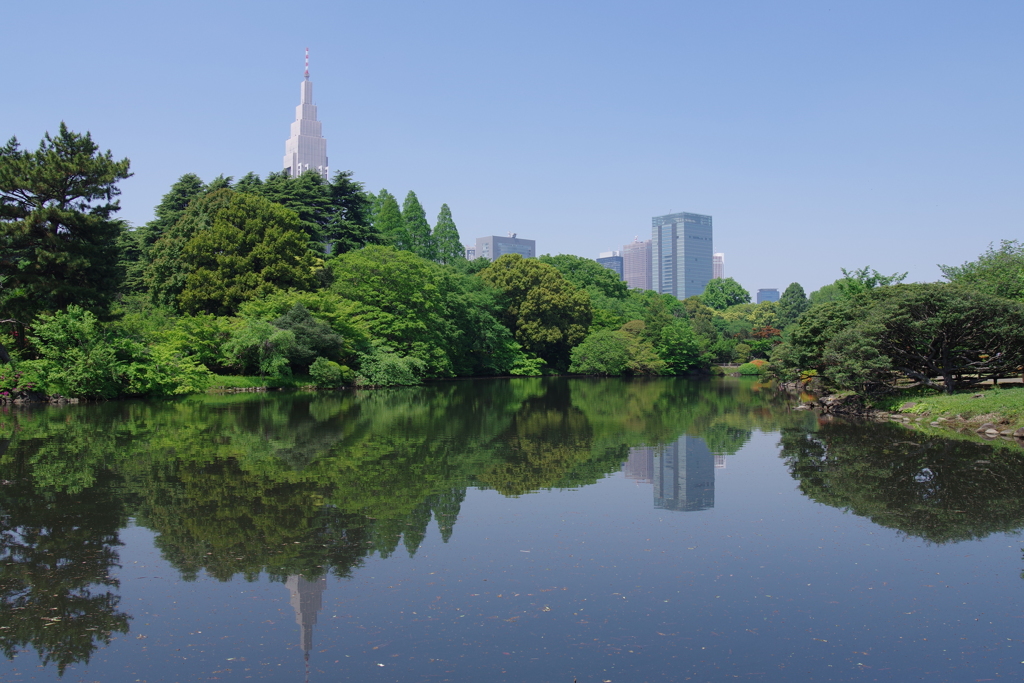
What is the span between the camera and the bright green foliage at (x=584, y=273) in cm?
6775

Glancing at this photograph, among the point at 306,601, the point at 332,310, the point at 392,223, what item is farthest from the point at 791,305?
the point at 306,601

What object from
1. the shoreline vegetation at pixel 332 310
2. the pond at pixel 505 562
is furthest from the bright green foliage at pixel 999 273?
the pond at pixel 505 562

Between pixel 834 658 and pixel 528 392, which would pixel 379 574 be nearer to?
pixel 834 658

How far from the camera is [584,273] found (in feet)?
223

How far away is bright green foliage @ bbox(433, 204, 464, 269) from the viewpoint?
2319 inches

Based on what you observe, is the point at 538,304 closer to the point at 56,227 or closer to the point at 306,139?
the point at 56,227

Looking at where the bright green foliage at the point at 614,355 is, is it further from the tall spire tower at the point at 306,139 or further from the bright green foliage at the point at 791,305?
the tall spire tower at the point at 306,139

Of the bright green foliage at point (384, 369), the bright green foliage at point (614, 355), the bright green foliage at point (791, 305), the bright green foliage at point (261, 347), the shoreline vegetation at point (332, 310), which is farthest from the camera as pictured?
the bright green foliage at point (791, 305)

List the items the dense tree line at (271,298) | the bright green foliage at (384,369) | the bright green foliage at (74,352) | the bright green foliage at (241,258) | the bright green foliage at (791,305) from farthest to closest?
the bright green foliage at (791,305) < the bright green foliage at (384,369) < the bright green foliage at (241,258) < the dense tree line at (271,298) < the bright green foliage at (74,352)

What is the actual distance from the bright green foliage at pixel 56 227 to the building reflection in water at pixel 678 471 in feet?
74.9

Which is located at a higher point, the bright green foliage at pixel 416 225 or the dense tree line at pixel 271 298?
the bright green foliage at pixel 416 225

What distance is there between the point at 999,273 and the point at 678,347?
1159 inches

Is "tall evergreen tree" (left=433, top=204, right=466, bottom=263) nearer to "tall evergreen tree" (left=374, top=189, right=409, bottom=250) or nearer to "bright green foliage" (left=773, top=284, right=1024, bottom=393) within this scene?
"tall evergreen tree" (left=374, top=189, right=409, bottom=250)

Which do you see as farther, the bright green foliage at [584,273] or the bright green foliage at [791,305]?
the bright green foliage at [791,305]
